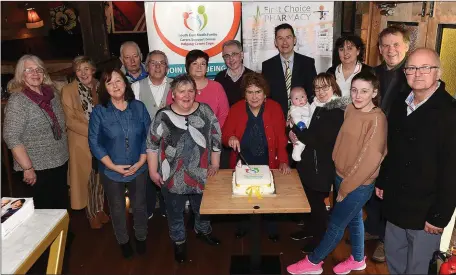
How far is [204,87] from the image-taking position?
12.3 ft

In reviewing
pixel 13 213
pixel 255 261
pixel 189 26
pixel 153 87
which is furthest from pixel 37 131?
pixel 189 26

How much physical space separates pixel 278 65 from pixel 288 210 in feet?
6.21

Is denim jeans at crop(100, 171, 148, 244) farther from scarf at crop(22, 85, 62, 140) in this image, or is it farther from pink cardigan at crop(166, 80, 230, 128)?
pink cardigan at crop(166, 80, 230, 128)

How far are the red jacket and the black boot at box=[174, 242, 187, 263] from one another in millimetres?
947

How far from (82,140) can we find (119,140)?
0.82 meters

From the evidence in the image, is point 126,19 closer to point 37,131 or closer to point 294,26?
point 294,26

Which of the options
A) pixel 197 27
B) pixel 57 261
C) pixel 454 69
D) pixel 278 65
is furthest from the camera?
pixel 197 27

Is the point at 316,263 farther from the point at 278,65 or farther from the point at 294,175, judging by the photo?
the point at 278,65

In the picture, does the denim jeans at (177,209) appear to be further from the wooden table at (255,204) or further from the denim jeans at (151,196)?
the denim jeans at (151,196)

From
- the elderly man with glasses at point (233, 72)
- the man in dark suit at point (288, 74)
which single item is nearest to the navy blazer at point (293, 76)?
the man in dark suit at point (288, 74)

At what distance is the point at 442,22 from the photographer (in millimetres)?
3758

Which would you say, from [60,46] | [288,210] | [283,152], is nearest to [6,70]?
[60,46]

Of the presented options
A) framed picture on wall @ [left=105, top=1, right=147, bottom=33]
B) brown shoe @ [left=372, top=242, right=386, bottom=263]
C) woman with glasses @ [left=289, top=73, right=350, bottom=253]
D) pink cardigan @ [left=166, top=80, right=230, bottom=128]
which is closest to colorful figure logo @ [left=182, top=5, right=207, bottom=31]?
pink cardigan @ [left=166, top=80, right=230, bottom=128]

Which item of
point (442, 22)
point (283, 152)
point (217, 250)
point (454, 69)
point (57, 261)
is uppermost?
point (442, 22)
